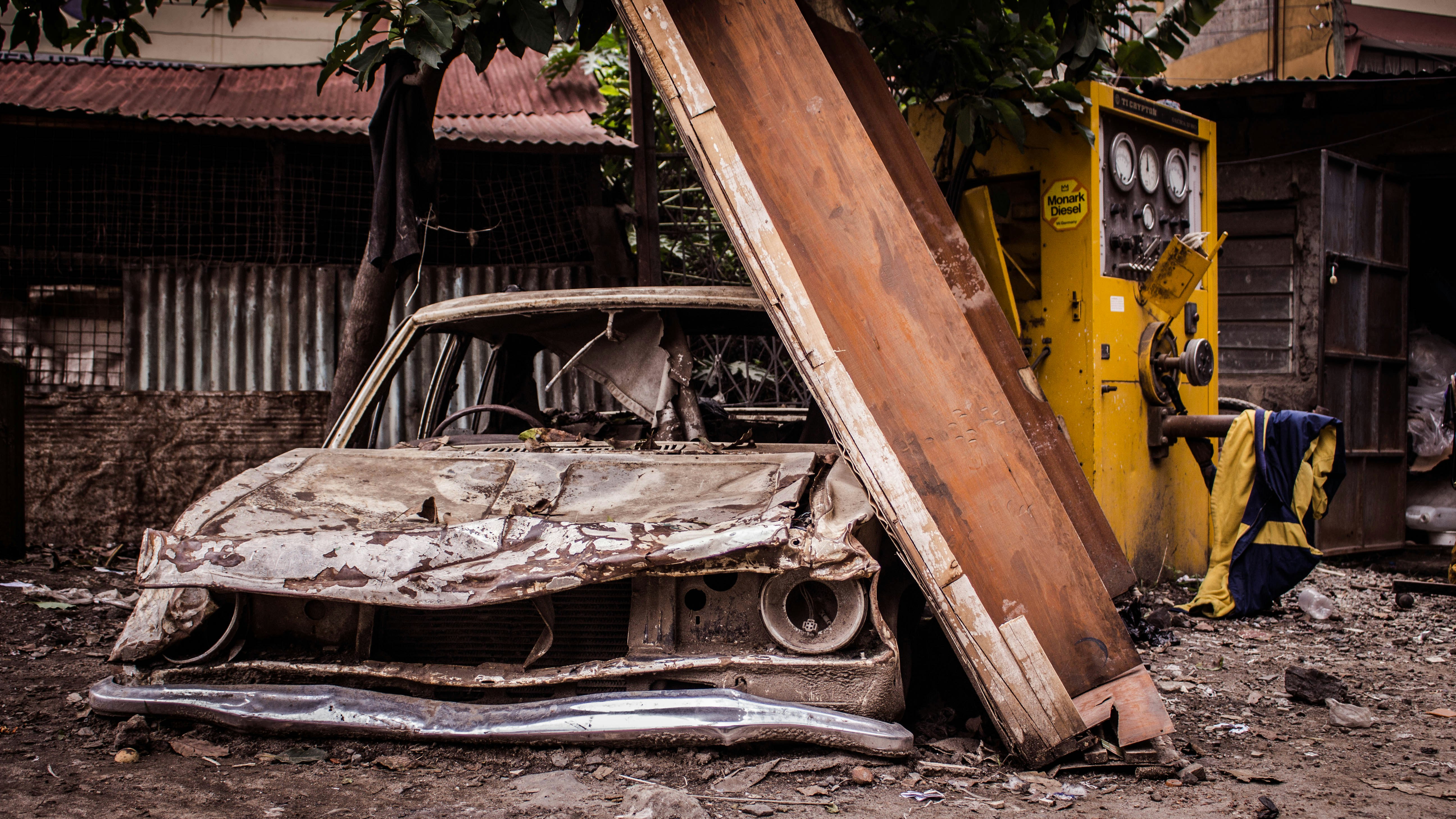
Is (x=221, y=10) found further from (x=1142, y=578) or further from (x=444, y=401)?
(x=1142, y=578)

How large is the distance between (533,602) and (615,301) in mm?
1121

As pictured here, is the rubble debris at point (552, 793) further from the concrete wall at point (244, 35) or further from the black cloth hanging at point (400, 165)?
the concrete wall at point (244, 35)

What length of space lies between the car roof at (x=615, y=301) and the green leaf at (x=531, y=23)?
93cm

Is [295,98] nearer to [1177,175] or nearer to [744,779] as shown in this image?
[1177,175]

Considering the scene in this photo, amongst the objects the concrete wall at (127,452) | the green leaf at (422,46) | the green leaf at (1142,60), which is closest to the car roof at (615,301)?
the green leaf at (422,46)

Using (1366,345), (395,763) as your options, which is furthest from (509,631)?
(1366,345)

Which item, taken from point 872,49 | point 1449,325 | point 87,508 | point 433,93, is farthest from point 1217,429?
point 87,508

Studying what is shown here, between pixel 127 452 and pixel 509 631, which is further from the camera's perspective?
pixel 127 452

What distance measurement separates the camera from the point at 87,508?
561 centimetres

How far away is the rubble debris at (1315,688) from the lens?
10.2 ft

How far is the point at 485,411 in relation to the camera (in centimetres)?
357

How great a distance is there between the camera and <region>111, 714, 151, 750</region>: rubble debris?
8.04 feet

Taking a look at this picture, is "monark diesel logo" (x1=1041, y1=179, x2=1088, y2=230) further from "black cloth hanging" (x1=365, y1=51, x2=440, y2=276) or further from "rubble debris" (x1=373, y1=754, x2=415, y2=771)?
"rubble debris" (x1=373, y1=754, x2=415, y2=771)

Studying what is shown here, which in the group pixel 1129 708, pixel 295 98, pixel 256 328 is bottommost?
pixel 1129 708
